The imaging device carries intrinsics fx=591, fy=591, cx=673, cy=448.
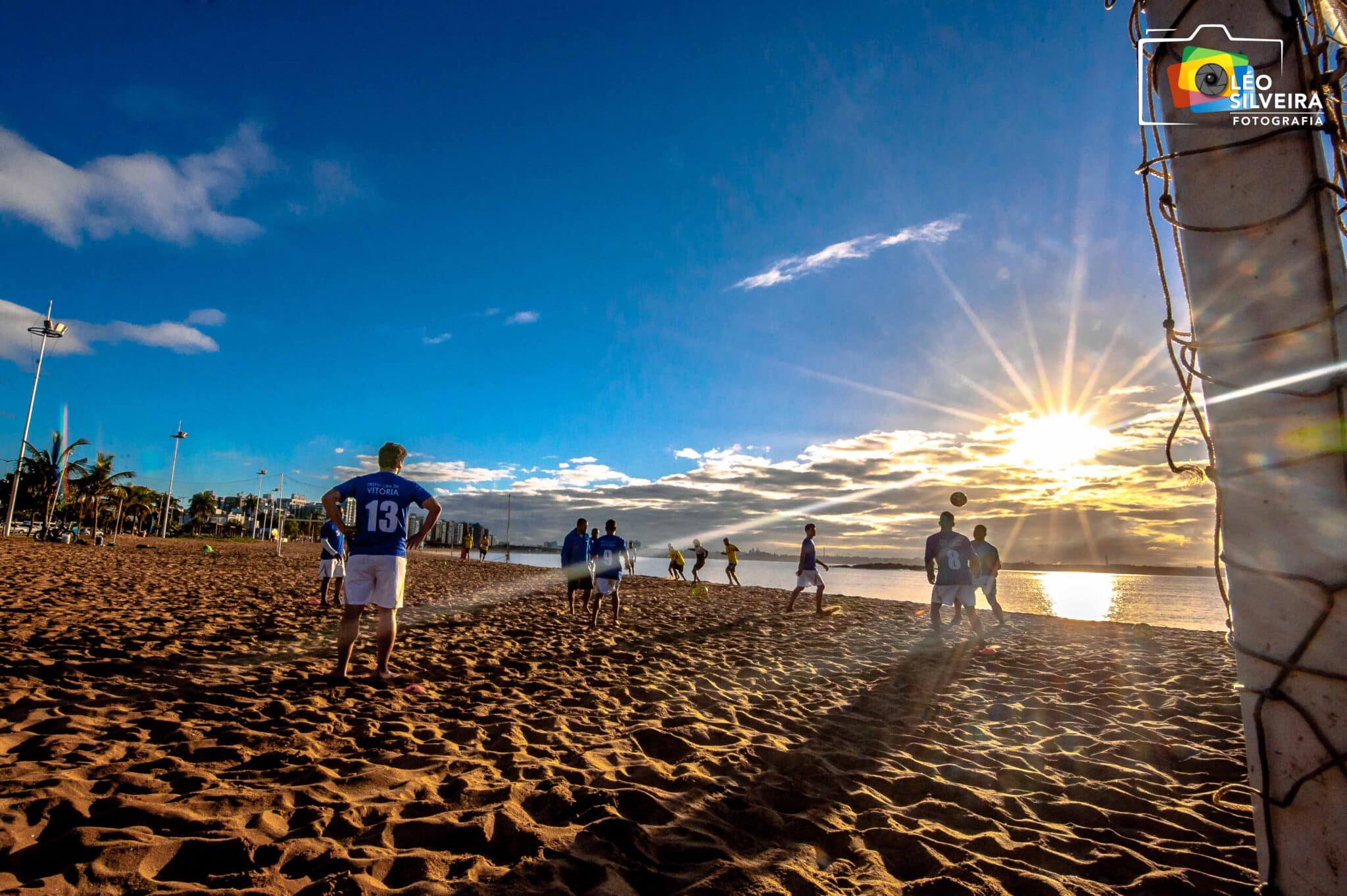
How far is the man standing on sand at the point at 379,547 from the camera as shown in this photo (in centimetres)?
463

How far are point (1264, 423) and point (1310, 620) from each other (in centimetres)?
48

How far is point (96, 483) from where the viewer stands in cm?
4300

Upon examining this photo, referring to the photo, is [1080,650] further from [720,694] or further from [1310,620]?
[1310,620]

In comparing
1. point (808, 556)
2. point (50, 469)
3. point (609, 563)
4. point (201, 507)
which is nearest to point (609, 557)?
point (609, 563)

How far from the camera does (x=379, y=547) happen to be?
15.3 ft

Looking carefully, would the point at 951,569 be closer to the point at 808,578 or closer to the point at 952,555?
the point at 952,555

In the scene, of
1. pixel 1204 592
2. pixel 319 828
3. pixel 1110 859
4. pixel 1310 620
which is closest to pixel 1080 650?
pixel 1110 859

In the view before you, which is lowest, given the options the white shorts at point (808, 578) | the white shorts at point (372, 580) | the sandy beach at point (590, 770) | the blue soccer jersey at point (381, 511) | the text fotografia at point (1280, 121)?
the sandy beach at point (590, 770)

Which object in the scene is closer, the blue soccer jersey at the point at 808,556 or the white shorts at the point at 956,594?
the white shorts at the point at 956,594

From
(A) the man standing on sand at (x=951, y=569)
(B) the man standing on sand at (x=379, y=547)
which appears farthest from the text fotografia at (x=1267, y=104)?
(A) the man standing on sand at (x=951, y=569)

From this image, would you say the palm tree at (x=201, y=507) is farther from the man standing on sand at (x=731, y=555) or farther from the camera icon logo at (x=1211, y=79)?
the camera icon logo at (x=1211, y=79)

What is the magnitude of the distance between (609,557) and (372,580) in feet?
15.3

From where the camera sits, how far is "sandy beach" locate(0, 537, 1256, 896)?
214 centimetres

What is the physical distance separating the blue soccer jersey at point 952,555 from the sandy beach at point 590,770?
4.55ft
